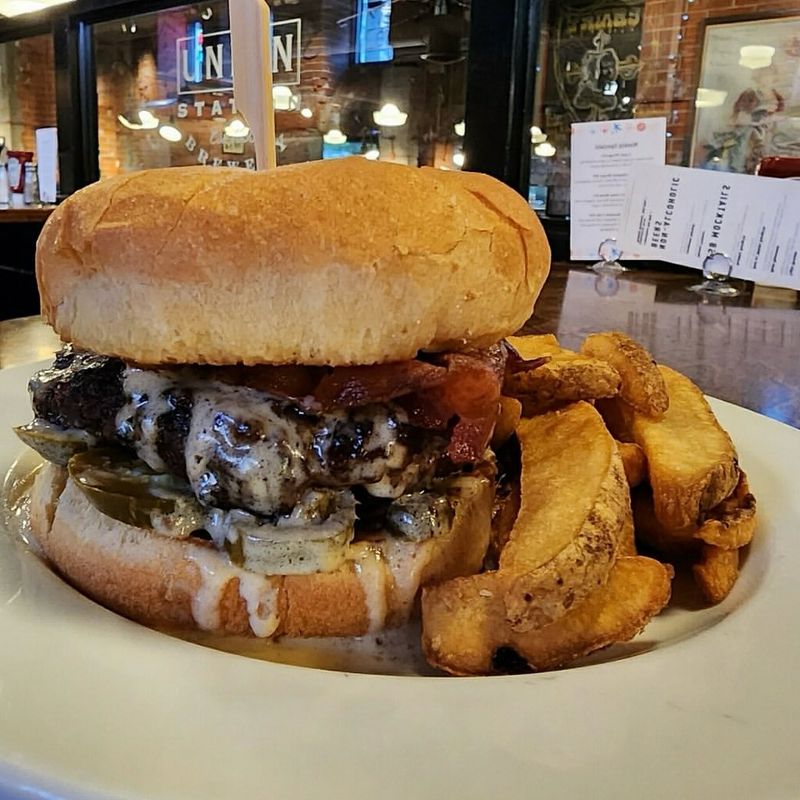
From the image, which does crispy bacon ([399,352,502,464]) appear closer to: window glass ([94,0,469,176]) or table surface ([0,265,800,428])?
table surface ([0,265,800,428])

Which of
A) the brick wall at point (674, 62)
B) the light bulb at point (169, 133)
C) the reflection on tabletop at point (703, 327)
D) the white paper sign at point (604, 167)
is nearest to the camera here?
the reflection on tabletop at point (703, 327)

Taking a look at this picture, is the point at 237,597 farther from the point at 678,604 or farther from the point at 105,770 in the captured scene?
the point at 678,604

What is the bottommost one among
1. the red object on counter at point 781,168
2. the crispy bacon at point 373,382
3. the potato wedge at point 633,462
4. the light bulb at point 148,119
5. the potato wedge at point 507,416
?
the potato wedge at point 633,462

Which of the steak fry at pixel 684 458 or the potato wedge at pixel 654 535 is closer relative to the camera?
the steak fry at pixel 684 458

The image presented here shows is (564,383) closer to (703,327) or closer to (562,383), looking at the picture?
(562,383)

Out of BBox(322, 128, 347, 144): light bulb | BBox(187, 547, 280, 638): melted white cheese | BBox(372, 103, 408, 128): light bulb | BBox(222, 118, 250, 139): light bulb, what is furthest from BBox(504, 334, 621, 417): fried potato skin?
BBox(222, 118, 250, 139): light bulb

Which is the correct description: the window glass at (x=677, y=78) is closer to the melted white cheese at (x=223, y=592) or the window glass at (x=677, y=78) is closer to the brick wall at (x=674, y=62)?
the brick wall at (x=674, y=62)

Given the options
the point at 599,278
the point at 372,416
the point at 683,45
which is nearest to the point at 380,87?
the point at 683,45

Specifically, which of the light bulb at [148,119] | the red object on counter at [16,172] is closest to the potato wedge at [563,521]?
the red object on counter at [16,172]
